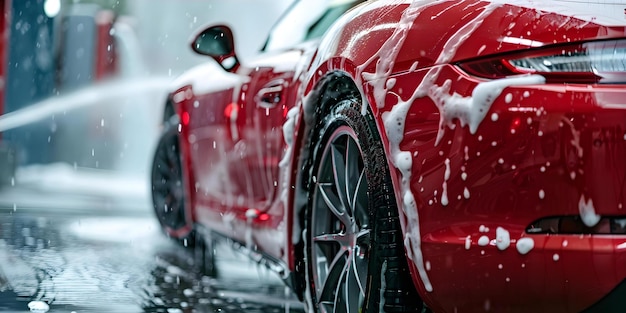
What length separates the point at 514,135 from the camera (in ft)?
8.38

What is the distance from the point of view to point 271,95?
4352mm

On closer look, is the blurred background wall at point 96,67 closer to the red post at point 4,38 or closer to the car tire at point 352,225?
the red post at point 4,38

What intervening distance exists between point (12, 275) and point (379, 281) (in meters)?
2.87

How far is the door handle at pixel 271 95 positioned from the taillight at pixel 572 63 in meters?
1.72

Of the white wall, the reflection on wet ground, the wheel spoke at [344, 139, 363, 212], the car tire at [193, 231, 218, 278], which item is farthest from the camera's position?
the white wall

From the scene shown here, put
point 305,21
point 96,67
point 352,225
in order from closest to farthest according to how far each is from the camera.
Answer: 1. point 352,225
2. point 305,21
3. point 96,67

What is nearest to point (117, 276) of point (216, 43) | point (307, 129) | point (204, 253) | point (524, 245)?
point (204, 253)

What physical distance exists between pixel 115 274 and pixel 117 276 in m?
0.07

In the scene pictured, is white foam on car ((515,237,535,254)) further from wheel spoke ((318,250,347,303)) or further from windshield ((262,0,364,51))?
windshield ((262,0,364,51))

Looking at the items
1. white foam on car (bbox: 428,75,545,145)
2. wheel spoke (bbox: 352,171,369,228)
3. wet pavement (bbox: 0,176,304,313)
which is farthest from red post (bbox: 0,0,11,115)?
white foam on car (bbox: 428,75,545,145)

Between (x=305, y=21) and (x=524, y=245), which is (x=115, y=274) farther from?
(x=524, y=245)

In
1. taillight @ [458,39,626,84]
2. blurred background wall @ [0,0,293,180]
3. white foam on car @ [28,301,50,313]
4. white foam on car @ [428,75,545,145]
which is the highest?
blurred background wall @ [0,0,293,180]

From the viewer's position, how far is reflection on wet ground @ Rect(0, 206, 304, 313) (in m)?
4.68

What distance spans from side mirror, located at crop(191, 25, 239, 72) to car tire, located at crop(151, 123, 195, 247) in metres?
1.45
